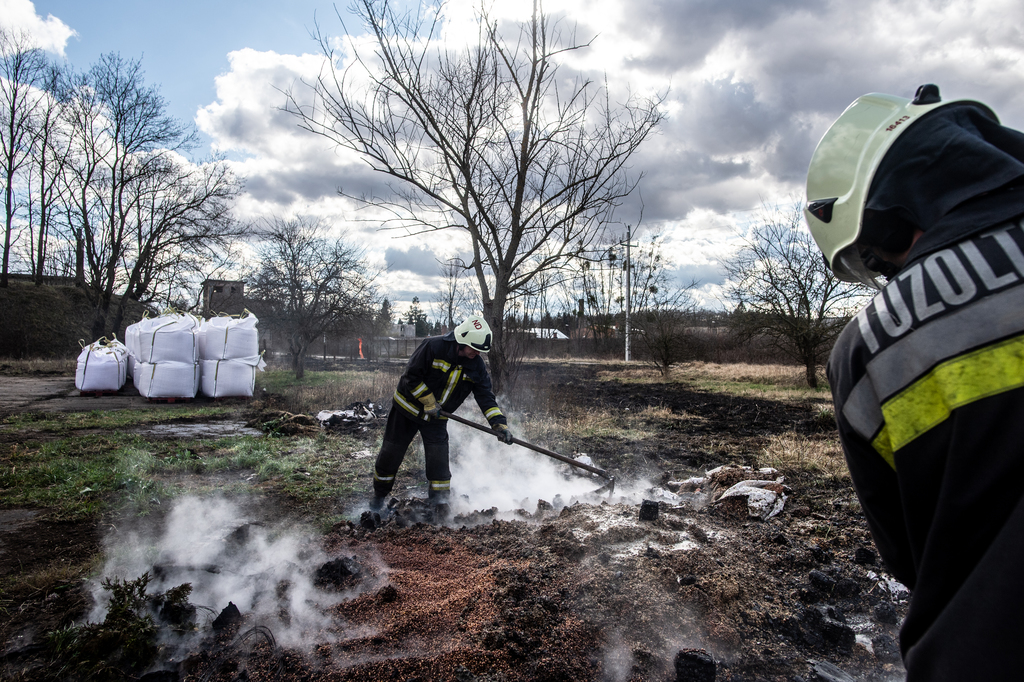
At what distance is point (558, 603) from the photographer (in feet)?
9.45

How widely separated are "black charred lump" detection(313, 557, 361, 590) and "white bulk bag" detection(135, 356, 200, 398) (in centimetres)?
911

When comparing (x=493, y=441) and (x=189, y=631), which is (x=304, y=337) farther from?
(x=189, y=631)

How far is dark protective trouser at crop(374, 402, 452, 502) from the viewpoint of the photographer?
197 inches

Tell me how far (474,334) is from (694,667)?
3.17 metres

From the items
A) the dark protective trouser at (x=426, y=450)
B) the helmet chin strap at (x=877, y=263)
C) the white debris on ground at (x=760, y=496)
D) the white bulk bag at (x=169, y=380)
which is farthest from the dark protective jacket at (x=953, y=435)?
the white bulk bag at (x=169, y=380)

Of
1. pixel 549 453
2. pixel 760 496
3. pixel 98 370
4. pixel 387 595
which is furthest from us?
pixel 98 370

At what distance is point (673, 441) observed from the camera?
797 cm

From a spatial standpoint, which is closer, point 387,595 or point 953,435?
point 953,435

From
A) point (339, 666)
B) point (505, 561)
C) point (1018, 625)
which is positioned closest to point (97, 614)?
point (339, 666)

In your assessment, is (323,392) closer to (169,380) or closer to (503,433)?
(169,380)

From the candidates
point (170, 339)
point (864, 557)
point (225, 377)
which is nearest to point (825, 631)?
point (864, 557)

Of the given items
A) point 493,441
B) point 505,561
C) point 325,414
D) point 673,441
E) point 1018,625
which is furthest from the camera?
point 325,414

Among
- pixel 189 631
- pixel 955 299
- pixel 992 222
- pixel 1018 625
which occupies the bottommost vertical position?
pixel 189 631

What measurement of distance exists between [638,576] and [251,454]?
17.9ft
